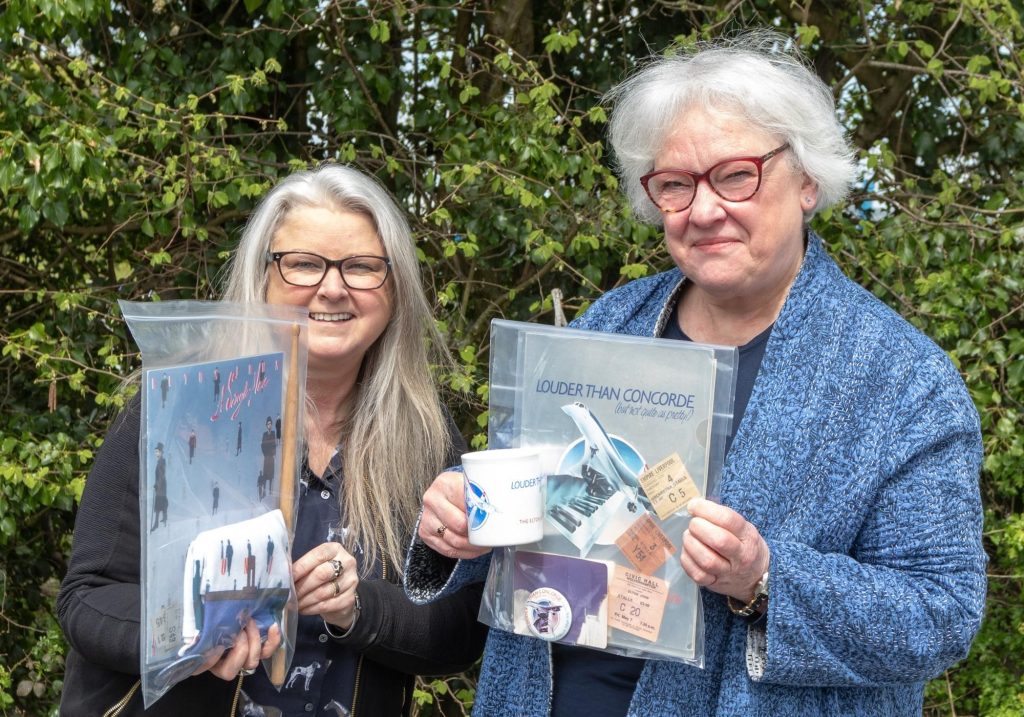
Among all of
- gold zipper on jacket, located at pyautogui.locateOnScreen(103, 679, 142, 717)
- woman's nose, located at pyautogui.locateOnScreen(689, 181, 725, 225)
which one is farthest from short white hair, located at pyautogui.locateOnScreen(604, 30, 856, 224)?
gold zipper on jacket, located at pyautogui.locateOnScreen(103, 679, 142, 717)

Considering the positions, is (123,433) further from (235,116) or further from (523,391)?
(235,116)

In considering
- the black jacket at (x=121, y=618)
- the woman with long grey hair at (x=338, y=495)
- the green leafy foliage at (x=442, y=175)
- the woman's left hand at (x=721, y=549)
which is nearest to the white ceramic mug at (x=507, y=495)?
the woman's left hand at (x=721, y=549)

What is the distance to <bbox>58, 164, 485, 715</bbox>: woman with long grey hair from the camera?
188 centimetres

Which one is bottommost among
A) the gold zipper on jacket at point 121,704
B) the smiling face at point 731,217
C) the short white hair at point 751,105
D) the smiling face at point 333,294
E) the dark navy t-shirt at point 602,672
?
the gold zipper on jacket at point 121,704

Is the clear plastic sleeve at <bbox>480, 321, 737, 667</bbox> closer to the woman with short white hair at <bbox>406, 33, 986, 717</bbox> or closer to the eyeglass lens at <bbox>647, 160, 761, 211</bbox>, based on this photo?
the woman with short white hair at <bbox>406, 33, 986, 717</bbox>

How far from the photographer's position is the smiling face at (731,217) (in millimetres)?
1791

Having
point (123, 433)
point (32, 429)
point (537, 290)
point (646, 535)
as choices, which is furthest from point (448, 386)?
point (646, 535)

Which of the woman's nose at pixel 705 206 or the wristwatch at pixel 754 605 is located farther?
the woman's nose at pixel 705 206

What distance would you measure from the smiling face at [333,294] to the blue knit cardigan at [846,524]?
0.77m

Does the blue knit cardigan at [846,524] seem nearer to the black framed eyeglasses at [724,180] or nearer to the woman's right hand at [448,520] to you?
the black framed eyeglasses at [724,180]

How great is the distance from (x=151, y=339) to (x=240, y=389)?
16cm

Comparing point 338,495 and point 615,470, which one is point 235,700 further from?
point 615,470

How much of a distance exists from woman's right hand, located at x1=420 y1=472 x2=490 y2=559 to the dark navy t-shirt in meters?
0.24

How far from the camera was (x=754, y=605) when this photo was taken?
1.63 meters
